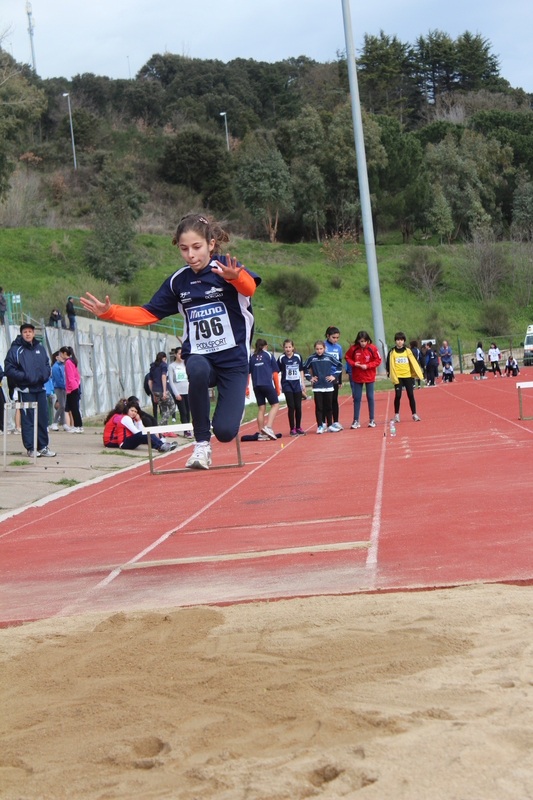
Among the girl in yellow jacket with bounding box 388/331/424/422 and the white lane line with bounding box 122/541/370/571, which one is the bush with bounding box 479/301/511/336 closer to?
the girl in yellow jacket with bounding box 388/331/424/422

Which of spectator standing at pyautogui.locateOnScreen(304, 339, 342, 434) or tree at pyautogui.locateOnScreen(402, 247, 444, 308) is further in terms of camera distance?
tree at pyautogui.locateOnScreen(402, 247, 444, 308)

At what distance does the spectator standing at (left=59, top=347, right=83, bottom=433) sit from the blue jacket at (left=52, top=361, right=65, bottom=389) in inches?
3.5

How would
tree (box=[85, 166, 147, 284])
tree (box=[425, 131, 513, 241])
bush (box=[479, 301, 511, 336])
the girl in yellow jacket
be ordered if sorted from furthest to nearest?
tree (box=[425, 131, 513, 241]) < bush (box=[479, 301, 511, 336]) < tree (box=[85, 166, 147, 284]) < the girl in yellow jacket

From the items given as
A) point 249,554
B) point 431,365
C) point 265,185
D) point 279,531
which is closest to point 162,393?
point 279,531

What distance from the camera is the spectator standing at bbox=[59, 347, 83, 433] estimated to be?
653 inches

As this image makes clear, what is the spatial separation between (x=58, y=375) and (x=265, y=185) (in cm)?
4573

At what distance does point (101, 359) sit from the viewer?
23.0m

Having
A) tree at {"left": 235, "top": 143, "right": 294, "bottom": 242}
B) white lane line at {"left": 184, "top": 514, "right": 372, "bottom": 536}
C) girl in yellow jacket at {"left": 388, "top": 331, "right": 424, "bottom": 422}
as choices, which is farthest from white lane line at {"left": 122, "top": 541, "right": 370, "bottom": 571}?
tree at {"left": 235, "top": 143, "right": 294, "bottom": 242}

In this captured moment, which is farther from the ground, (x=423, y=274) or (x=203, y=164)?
(x=203, y=164)

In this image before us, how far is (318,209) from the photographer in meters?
61.7

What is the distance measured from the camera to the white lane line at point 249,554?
540cm

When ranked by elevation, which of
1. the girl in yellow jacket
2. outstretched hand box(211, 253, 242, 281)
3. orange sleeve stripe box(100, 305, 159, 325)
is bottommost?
the girl in yellow jacket

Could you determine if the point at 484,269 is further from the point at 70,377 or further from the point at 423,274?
the point at 70,377

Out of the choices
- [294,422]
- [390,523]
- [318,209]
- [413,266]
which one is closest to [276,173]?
[318,209]
